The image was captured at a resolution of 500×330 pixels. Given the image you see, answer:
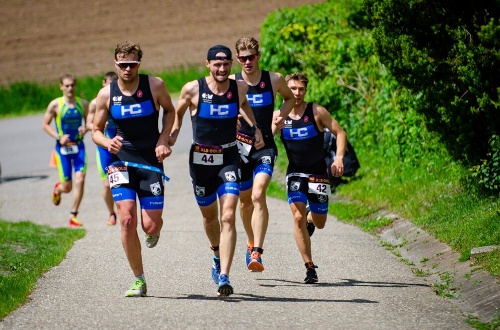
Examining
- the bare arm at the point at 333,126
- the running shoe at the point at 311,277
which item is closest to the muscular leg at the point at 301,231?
the running shoe at the point at 311,277

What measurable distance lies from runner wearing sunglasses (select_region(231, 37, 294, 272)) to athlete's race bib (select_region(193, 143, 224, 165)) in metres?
1.14

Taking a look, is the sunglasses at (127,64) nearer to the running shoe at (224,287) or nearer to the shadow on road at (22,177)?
the running shoe at (224,287)

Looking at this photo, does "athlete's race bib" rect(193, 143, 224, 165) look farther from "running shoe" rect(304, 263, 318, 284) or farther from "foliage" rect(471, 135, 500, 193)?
"foliage" rect(471, 135, 500, 193)

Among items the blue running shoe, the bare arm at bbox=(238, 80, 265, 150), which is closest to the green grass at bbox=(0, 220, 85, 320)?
the blue running shoe

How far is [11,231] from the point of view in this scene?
52.2ft

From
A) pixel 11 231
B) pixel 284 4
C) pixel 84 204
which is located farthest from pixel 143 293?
pixel 284 4

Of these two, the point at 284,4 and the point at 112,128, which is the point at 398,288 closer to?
the point at 112,128

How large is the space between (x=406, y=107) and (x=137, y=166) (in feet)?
22.1

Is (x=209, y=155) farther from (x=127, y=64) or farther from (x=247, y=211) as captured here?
(x=247, y=211)

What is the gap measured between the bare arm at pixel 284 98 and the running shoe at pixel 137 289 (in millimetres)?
2325

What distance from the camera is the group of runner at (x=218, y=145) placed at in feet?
34.8

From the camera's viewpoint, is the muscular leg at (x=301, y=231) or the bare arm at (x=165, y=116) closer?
the bare arm at (x=165, y=116)

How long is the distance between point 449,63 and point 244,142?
2.70m

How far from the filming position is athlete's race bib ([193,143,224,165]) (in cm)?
1088
